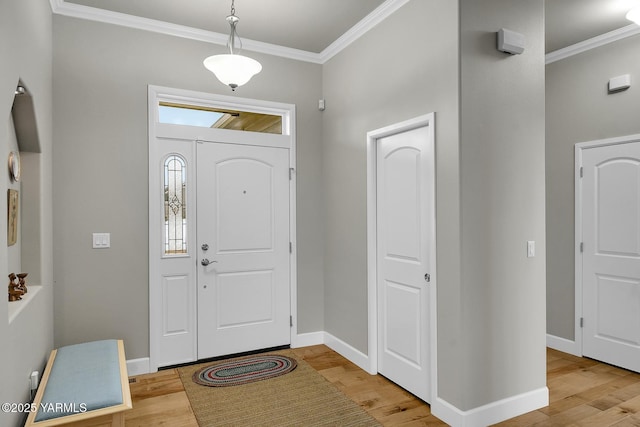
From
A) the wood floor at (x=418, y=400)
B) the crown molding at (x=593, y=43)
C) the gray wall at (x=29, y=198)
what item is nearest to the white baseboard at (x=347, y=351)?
the wood floor at (x=418, y=400)

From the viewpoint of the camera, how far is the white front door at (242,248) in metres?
3.63

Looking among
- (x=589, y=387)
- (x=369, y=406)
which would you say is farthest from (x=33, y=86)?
(x=589, y=387)

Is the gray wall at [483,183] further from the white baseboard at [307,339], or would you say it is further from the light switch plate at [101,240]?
the light switch plate at [101,240]

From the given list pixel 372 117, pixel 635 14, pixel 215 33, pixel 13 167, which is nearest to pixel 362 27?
pixel 372 117

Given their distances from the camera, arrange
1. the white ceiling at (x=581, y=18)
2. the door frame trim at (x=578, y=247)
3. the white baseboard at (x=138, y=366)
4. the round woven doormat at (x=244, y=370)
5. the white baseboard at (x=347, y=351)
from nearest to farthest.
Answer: the white ceiling at (x=581, y=18), the round woven doormat at (x=244, y=370), the white baseboard at (x=138, y=366), the white baseboard at (x=347, y=351), the door frame trim at (x=578, y=247)

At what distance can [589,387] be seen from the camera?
122 inches

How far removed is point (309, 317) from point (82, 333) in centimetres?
200

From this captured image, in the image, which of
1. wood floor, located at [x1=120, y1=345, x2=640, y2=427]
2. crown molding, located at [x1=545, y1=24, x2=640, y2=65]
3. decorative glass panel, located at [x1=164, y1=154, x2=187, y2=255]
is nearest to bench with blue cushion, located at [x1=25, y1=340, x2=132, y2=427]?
wood floor, located at [x1=120, y1=345, x2=640, y2=427]

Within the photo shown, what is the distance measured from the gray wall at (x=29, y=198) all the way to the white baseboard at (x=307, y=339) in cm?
206

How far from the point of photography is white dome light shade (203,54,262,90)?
2506mm

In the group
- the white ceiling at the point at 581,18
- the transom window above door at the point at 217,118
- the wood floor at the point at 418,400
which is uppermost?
the white ceiling at the point at 581,18

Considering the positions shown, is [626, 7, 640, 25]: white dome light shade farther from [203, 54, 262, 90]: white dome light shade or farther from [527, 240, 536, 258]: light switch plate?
[203, 54, 262, 90]: white dome light shade

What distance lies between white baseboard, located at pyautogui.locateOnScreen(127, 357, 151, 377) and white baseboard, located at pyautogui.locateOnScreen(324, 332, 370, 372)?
65.9 inches

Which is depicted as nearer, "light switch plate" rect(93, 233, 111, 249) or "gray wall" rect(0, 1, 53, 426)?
"gray wall" rect(0, 1, 53, 426)
